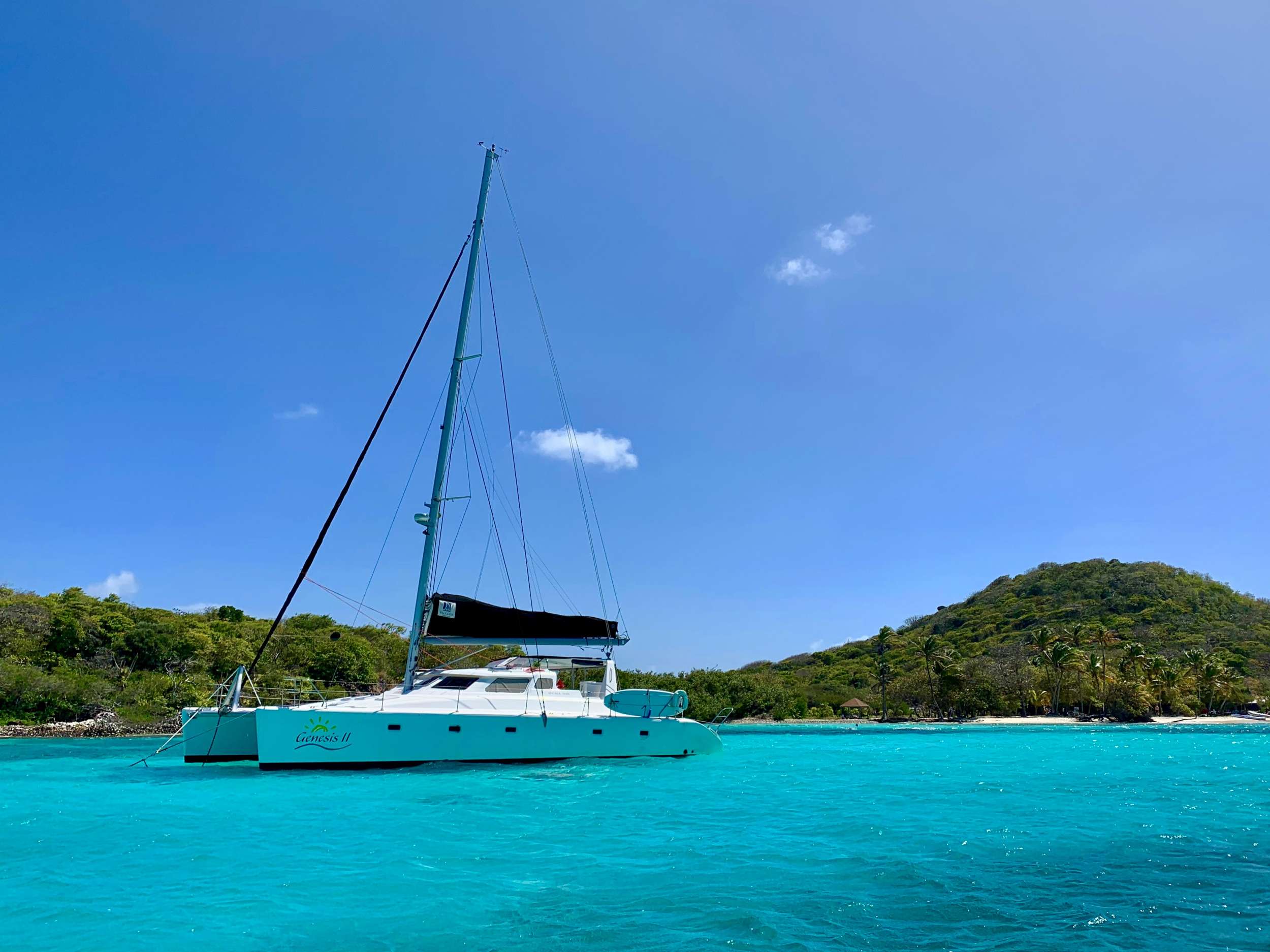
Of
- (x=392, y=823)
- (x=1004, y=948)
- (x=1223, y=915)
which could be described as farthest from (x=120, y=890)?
(x=1223, y=915)

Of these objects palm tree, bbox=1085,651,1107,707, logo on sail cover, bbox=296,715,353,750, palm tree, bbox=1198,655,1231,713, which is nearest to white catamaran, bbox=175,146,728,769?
logo on sail cover, bbox=296,715,353,750

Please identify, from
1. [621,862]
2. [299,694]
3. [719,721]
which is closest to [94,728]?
[299,694]

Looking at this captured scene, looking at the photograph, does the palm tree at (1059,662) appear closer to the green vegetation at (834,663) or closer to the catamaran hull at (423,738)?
the green vegetation at (834,663)

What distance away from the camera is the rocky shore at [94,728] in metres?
29.5

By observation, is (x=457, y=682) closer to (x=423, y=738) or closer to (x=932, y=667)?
(x=423, y=738)

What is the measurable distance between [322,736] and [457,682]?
3.56 m

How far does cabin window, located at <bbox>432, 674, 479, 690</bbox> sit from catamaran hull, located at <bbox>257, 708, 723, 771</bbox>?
1618 millimetres

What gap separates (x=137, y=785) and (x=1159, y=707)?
66179 mm

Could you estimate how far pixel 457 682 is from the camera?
58.0 ft

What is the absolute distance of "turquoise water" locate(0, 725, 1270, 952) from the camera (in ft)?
18.7

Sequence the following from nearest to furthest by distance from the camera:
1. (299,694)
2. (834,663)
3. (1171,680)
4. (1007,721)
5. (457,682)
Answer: (299,694)
(457,682)
(1007,721)
(1171,680)
(834,663)

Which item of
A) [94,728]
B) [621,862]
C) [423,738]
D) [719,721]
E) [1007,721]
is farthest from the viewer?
[1007,721]

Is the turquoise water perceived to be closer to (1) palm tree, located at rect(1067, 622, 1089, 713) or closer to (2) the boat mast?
(2) the boat mast

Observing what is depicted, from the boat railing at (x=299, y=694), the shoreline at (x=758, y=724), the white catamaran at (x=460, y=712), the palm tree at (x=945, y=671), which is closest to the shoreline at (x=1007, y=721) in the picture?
the shoreline at (x=758, y=724)
